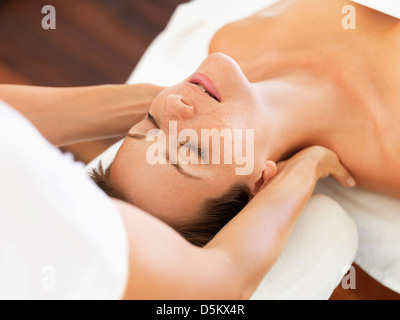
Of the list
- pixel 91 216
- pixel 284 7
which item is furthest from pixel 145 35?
pixel 91 216

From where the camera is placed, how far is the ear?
1.14m

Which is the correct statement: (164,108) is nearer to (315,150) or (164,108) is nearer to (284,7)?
(315,150)

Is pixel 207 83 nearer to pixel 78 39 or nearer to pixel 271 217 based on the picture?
pixel 271 217

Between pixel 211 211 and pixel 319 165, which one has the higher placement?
pixel 319 165

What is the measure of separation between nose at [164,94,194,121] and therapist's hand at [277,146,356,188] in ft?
0.88

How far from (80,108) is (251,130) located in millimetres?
516

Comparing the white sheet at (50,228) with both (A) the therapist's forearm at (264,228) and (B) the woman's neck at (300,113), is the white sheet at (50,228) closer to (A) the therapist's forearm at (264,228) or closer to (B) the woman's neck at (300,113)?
(A) the therapist's forearm at (264,228)

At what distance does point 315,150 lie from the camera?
119 cm

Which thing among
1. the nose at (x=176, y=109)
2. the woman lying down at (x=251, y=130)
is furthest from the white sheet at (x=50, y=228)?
the nose at (x=176, y=109)

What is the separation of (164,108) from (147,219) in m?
0.34

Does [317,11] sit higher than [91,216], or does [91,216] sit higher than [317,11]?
[317,11]

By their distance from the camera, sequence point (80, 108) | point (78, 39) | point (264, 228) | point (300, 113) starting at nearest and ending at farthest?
point (264, 228)
point (300, 113)
point (80, 108)
point (78, 39)

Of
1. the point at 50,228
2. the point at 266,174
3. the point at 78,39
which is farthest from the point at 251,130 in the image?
the point at 78,39

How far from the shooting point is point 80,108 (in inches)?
52.7
